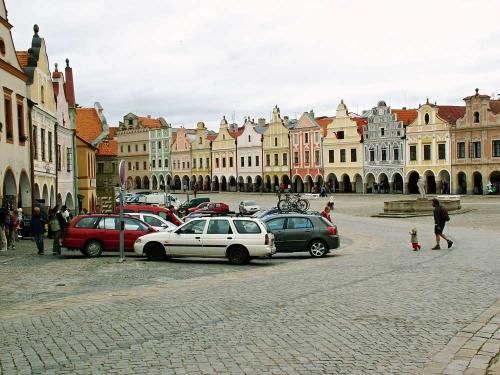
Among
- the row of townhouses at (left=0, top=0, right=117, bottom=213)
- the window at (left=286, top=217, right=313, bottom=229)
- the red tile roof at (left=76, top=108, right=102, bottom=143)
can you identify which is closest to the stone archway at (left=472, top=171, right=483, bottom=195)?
the red tile roof at (left=76, top=108, right=102, bottom=143)

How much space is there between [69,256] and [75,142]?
2366cm

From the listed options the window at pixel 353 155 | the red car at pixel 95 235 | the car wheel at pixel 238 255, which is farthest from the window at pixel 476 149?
the car wheel at pixel 238 255

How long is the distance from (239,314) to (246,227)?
330 inches

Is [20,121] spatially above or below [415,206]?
above

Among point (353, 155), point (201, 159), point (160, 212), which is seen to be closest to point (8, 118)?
point (160, 212)

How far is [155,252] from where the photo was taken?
2006 cm

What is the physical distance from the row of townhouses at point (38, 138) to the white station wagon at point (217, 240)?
9.43 meters

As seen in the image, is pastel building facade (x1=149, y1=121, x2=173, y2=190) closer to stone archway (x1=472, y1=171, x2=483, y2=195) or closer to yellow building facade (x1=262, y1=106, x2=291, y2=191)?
yellow building facade (x1=262, y1=106, x2=291, y2=191)

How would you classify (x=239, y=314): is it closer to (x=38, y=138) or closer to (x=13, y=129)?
(x=13, y=129)

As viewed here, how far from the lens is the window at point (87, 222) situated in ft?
72.0

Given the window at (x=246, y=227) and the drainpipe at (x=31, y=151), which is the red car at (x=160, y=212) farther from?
the window at (x=246, y=227)

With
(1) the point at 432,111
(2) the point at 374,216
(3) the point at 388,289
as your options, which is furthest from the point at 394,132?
(3) the point at 388,289

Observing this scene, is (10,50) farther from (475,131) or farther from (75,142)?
(475,131)

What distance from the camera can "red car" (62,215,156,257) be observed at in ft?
71.3
